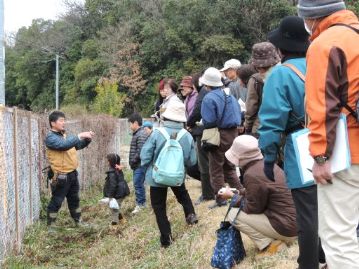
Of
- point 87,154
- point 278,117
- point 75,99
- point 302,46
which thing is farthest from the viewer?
point 75,99

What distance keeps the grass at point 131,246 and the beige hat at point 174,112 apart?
4.31 ft

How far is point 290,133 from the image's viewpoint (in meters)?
3.73

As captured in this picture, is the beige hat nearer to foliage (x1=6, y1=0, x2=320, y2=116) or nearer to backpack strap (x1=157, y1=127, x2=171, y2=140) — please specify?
backpack strap (x1=157, y1=127, x2=171, y2=140)

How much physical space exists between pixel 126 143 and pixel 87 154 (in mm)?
9860

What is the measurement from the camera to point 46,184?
908cm

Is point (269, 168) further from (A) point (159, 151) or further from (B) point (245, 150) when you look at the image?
(A) point (159, 151)

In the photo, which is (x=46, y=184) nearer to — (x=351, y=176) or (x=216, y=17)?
(x=351, y=176)

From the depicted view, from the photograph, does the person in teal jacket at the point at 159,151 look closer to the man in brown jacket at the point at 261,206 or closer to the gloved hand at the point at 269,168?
the man in brown jacket at the point at 261,206

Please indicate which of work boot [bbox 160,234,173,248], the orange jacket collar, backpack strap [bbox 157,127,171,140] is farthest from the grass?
the orange jacket collar

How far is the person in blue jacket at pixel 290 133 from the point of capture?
3611mm

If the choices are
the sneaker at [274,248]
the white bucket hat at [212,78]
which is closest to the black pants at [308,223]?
the sneaker at [274,248]

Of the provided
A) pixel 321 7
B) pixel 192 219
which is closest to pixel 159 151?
pixel 192 219

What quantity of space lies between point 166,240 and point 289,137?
2.96 m

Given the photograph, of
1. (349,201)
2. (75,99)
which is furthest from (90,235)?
(75,99)
